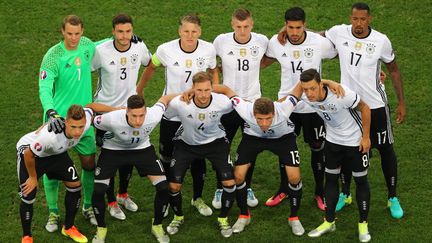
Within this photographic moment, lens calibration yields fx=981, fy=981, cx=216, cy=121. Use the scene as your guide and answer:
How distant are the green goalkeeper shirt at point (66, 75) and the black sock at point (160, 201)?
4.97ft

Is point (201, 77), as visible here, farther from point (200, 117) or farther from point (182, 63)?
point (182, 63)

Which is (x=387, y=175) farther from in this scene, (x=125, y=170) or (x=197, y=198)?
(x=125, y=170)

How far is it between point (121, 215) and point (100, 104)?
1.79 meters

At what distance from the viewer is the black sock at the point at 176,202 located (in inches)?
520

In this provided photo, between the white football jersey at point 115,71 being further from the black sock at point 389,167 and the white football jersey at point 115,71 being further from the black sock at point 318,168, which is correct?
the black sock at point 389,167

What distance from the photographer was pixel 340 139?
42.2ft

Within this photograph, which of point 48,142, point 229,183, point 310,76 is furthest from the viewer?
point 229,183

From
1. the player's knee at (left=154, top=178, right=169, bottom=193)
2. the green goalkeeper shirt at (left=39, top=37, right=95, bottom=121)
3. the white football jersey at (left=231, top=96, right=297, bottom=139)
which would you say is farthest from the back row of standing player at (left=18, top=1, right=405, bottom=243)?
the player's knee at (left=154, top=178, right=169, bottom=193)

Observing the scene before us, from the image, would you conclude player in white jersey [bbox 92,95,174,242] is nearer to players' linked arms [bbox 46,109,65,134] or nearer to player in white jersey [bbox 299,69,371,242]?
players' linked arms [bbox 46,109,65,134]

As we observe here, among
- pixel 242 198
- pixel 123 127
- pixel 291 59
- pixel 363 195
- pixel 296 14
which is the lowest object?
pixel 242 198

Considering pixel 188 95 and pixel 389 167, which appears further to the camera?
pixel 389 167

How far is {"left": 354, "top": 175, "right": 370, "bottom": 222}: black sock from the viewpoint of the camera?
1296cm

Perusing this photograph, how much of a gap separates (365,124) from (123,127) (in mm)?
3130

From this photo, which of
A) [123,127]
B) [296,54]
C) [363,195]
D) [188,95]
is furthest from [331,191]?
[123,127]
